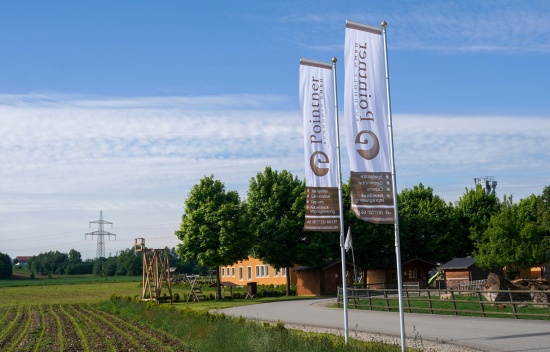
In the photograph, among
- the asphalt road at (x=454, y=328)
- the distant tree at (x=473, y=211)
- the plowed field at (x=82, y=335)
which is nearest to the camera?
the asphalt road at (x=454, y=328)

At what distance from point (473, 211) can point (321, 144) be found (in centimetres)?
5768

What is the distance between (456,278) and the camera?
64.3 meters

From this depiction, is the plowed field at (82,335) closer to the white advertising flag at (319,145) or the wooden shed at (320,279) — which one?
the white advertising flag at (319,145)

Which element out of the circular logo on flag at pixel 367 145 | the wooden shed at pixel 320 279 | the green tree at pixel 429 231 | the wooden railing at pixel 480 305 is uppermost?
the green tree at pixel 429 231

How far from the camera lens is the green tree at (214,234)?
54.2 metres

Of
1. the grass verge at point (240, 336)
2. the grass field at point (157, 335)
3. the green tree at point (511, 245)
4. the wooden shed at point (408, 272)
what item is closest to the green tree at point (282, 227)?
the wooden shed at point (408, 272)

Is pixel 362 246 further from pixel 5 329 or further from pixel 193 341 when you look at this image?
pixel 193 341

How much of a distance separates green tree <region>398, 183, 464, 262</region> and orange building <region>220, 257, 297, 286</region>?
45.0 ft

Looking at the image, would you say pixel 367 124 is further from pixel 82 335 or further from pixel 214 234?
pixel 214 234

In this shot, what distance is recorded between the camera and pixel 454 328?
78.1 feet

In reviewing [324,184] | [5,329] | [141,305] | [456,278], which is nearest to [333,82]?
[324,184]

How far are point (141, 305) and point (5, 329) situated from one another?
1036 cm

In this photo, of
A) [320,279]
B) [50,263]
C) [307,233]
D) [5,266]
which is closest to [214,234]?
[307,233]

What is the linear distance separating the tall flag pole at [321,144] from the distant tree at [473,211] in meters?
54.9
